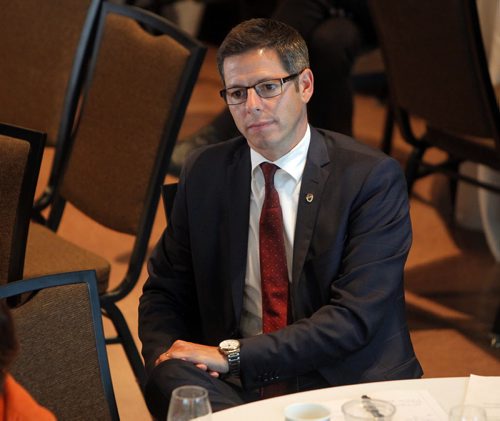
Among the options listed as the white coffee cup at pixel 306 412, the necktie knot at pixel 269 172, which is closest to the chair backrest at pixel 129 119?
the necktie knot at pixel 269 172

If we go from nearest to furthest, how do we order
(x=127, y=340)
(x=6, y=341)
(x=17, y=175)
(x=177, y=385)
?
(x=6, y=341) < (x=177, y=385) < (x=17, y=175) < (x=127, y=340)

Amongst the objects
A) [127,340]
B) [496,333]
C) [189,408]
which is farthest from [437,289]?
[189,408]

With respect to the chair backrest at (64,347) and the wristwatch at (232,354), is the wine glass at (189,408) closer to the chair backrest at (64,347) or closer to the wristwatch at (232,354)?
the chair backrest at (64,347)

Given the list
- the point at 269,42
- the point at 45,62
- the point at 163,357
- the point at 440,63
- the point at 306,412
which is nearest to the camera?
the point at 306,412

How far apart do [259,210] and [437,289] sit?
1.68 metres

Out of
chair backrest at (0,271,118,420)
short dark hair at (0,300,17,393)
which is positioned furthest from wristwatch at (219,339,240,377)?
short dark hair at (0,300,17,393)

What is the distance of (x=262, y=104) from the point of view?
2.11 m

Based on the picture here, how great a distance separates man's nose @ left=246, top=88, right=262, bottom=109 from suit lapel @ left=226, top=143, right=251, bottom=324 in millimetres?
166

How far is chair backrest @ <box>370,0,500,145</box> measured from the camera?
10.9 ft

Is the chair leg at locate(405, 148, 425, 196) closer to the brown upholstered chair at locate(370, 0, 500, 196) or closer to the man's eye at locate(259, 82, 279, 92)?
the brown upholstered chair at locate(370, 0, 500, 196)

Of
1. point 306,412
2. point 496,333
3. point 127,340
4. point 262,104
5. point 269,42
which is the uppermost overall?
point 269,42

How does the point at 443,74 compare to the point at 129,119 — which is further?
the point at 443,74

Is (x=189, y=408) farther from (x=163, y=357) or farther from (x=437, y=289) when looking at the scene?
(x=437, y=289)

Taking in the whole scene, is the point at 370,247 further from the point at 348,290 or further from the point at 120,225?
the point at 120,225
